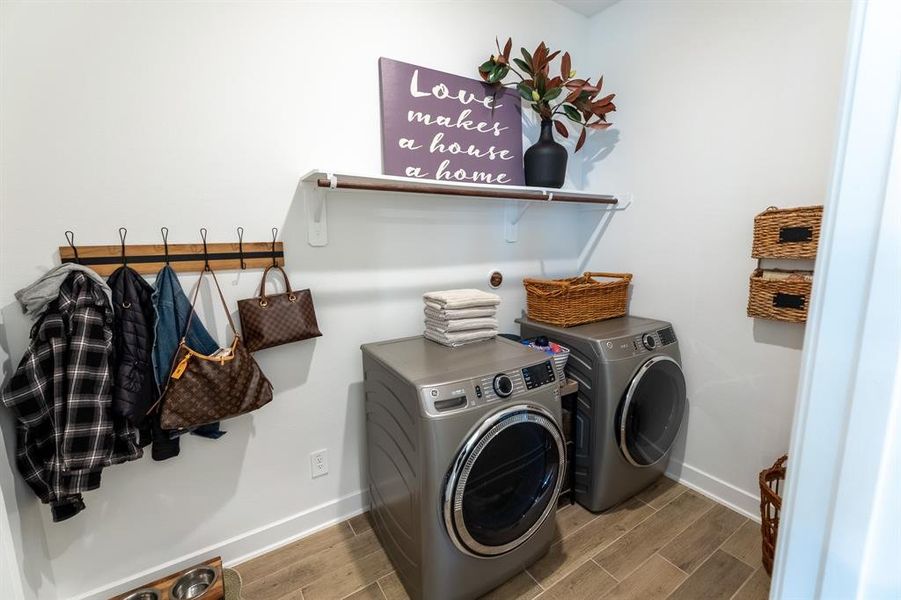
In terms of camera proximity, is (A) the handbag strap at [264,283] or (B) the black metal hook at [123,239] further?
(A) the handbag strap at [264,283]

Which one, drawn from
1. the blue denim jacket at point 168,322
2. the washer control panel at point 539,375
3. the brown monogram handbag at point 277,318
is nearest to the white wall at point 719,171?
the washer control panel at point 539,375

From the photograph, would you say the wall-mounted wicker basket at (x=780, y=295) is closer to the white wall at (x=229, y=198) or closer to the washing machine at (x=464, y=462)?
the washing machine at (x=464, y=462)

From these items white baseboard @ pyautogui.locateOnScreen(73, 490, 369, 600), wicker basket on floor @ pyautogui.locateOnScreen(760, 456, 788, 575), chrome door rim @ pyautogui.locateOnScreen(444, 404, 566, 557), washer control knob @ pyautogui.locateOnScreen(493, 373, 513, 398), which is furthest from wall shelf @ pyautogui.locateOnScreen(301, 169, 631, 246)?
wicker basket on floor @ pyautogui.locateOnScreen(760, 456, 788, 575)

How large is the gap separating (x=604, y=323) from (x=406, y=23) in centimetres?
169

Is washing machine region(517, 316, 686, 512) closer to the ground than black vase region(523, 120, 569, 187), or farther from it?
closer to the ground

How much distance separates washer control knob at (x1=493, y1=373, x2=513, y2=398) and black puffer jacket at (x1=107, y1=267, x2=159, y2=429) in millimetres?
1133

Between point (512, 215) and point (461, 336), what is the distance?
2.70 feet

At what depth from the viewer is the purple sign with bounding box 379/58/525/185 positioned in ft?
5.49

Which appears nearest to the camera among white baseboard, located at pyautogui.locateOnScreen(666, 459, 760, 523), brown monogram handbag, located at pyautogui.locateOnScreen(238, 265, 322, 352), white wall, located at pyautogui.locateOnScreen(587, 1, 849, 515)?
brown monogram handbag, located at pyautogui.locateOnScreen(238, 265, 322, 352)

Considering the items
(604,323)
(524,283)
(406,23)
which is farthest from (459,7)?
(604,323)

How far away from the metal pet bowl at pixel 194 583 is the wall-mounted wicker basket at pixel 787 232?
7.95 feet

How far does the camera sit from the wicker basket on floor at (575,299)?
1878mm

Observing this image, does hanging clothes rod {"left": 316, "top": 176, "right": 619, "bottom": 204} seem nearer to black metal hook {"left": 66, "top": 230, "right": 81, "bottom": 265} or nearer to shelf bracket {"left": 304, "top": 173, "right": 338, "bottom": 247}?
shelf bracket {"left": 304, "top": 173, "right": 338, "bottom": 247}

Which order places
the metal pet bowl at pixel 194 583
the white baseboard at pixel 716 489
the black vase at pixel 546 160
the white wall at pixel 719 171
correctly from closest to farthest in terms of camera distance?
the metal pet bowl at pixel 194 583 → the white wall at pixel 719 171 → the white baseboard at pixel 716 489 → the black vase at pixel 546 160
